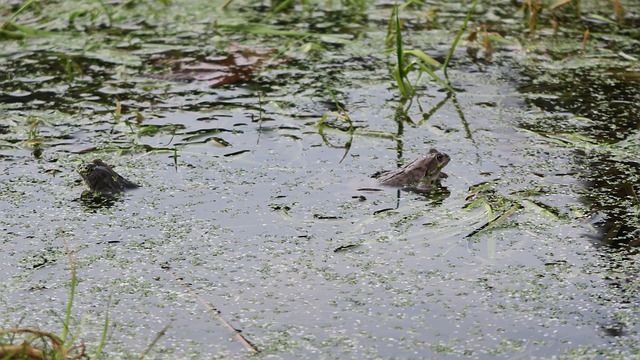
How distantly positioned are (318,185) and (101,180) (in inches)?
29.0

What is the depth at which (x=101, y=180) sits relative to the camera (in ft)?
10.3

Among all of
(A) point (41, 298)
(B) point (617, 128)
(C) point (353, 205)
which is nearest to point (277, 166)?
(C) point (353, 205)

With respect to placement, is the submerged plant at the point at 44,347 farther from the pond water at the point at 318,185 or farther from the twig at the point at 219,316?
the twig at the point at 219,316

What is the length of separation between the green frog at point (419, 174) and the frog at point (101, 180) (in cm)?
89

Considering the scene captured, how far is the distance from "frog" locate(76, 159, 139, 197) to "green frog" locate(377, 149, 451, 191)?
0.89m

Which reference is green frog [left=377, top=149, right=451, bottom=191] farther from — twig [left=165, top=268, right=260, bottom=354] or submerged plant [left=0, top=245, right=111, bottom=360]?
submerged plant [left=0, top=245, right=111, bottom=360]

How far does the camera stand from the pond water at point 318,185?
2.36 m

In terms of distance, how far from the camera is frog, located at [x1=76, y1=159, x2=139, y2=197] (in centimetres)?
315

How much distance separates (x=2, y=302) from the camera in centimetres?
246

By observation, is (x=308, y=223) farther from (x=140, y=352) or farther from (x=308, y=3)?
(x=308, y=3)

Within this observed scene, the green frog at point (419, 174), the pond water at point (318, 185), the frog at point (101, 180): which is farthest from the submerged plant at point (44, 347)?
the green frog at point (419, 174)

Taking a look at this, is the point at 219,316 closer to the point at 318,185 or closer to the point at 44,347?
the point at 44,347

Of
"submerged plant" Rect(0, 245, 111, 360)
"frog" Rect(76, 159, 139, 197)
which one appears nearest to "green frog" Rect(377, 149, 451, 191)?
"frog" Rect(76, 159, 139, 197)

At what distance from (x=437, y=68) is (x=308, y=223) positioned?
5.81 ft
